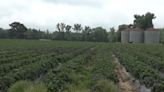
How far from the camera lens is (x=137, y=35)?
447ft

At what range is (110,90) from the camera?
13289mm

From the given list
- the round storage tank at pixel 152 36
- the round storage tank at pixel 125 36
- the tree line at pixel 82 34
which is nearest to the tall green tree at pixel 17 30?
the tree line at pixel 82 34

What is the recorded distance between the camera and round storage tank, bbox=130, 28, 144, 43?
134m

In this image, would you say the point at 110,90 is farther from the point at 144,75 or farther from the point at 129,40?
the point at 129,40

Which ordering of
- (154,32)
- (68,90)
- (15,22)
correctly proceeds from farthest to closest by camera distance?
(15,22) < (154,32) < (68,90)

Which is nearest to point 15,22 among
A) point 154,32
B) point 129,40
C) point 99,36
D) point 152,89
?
point 99,36

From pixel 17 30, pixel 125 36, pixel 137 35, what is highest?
pixel 17 30

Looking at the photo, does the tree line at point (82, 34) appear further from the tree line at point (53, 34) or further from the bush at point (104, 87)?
the bush at point (104, 87)

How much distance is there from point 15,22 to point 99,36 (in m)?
32.6

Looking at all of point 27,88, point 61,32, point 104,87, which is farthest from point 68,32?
point 27,88

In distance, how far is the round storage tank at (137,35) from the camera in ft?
441

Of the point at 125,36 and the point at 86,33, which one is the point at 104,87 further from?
the point at 86,33

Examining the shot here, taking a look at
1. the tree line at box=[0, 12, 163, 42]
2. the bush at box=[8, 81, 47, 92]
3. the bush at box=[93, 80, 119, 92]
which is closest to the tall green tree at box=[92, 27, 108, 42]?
the tree line at box=[0, 12, 163, 42]

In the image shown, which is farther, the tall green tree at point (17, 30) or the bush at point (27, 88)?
the tall green tree at point (17, 30)
